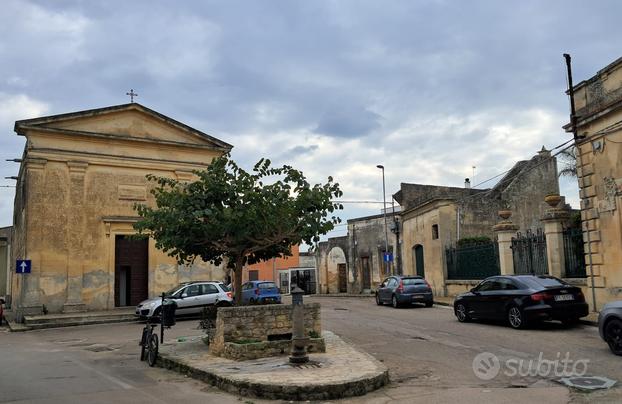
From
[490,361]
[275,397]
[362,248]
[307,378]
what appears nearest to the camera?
[275,397]

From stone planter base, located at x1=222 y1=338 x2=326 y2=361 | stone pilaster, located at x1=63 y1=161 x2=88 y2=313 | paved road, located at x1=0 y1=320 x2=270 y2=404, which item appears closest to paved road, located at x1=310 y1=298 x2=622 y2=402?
stone planter base, located at x1=222 y1=338 x2=326 y2=361

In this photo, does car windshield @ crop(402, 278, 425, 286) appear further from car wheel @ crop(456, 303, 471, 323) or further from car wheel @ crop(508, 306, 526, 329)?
car wheel @ crop(508, 306, 526, 329)

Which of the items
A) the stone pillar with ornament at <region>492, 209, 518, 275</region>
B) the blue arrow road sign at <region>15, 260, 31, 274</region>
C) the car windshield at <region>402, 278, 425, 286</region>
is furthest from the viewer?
the car windshield at <region>402, 278, 425, 286</region>

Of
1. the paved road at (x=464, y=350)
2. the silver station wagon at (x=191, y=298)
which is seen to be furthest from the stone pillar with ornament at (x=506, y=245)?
the silver station wagon at (x=191, y=298)

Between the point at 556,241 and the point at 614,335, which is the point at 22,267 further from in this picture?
the point at 614,335

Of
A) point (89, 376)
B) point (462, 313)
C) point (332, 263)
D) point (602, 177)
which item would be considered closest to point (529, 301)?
point (462, 313)

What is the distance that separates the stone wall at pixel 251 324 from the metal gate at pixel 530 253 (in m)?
11.3

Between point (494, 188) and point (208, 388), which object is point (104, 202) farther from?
point (494, 188)

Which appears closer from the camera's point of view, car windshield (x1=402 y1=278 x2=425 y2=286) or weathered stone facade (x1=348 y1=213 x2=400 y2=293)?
car windshield (x1=402 y1=278 x2=425 y2=286)

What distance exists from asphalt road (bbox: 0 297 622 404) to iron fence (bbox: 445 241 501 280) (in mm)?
6844

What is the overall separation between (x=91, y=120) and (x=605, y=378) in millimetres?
22484

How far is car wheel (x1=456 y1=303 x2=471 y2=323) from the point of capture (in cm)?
1586

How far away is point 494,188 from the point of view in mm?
29906

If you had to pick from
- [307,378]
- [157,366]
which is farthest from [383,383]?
[157,366]
